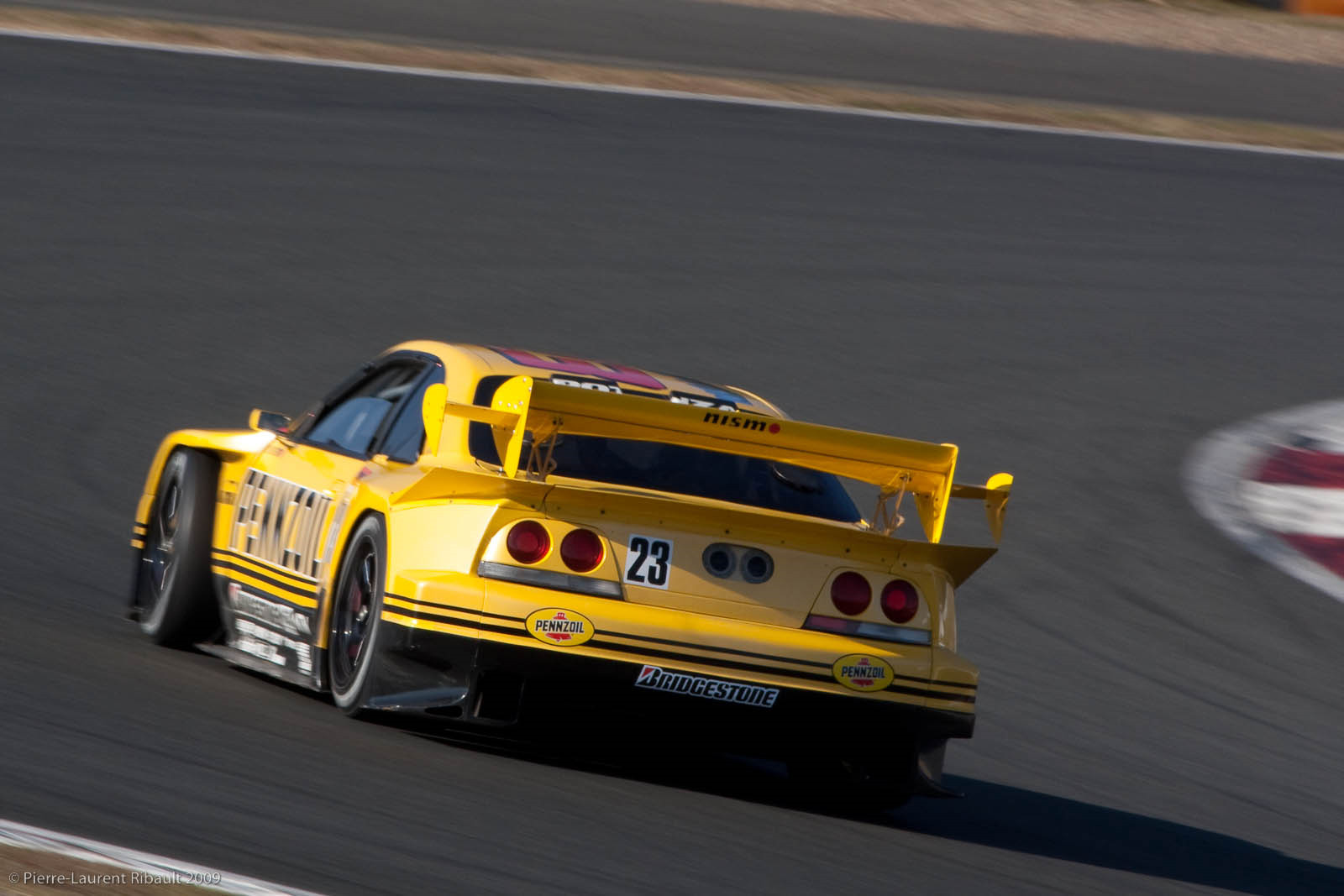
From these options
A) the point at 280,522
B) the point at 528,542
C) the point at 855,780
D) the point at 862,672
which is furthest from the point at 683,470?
the point at 280,522

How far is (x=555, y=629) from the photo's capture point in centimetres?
553

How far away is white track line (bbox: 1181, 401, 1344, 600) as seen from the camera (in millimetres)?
10328

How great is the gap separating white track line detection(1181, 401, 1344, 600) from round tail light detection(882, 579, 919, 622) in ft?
15.4

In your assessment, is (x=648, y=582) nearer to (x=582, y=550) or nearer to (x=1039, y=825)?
(x=582, y=550)

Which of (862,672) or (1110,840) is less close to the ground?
(862,672)

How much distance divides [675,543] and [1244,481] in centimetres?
682

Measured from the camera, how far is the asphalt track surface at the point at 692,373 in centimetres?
521

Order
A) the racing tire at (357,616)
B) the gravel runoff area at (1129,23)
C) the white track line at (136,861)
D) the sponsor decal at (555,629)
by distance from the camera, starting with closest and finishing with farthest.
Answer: the white track line at (136,861) → the sponsor decal at (555,629) → the racing tire at (357,616) → the gravel runoff area at (1129,23)

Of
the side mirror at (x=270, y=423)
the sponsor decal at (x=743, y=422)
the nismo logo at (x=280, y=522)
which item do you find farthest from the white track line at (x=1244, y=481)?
the nismo logo at (x=280, y=522)

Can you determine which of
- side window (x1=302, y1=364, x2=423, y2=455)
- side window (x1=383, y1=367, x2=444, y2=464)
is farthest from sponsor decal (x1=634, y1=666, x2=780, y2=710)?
side window (x1=302, y1=364, x2=423, y2=455)

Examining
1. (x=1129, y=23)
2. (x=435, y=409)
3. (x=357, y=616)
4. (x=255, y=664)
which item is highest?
(x=1129, y=23)

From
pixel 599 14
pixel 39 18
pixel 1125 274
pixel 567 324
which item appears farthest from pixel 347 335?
pixel 599 14

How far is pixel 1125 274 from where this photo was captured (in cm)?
1634

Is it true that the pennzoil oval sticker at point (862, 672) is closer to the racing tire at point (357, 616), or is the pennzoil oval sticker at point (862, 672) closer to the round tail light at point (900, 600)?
the round tail light at point (900, 600)
